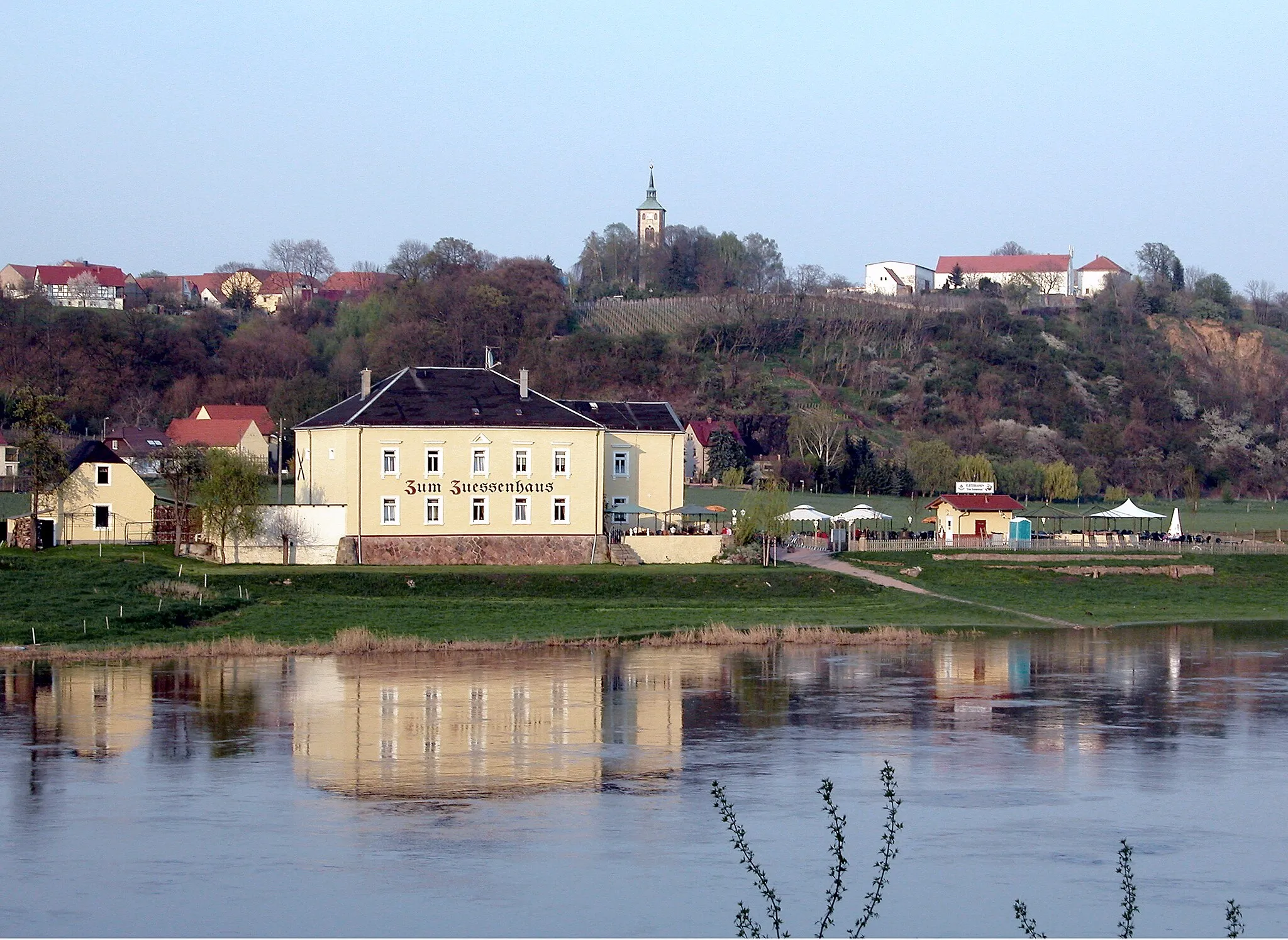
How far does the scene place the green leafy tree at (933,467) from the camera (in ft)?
329

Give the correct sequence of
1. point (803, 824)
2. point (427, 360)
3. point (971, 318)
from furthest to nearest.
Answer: point (971, 318) < point (427, 360) < point (803, 824)

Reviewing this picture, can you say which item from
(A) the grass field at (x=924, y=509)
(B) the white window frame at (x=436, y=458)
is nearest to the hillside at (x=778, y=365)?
(A) the grass field at (x=924, y=509)

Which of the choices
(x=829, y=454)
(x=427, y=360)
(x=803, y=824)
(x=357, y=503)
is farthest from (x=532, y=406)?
(x=427, y=360)

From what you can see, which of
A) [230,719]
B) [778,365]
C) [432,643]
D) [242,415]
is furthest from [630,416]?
[778,365]

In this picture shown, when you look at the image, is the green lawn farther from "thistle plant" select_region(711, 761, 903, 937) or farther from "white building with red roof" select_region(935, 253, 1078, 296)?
"white building with red roof" select_region(935, 253, 1078, 296)

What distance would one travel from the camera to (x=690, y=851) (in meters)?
19.6

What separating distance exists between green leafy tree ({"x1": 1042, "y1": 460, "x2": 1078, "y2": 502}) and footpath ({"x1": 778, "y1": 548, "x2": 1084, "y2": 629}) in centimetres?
4738

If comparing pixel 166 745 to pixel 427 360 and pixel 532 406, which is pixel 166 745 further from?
pixel 427 360

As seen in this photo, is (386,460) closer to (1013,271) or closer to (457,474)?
(457,474)

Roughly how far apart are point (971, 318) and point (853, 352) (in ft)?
55.0

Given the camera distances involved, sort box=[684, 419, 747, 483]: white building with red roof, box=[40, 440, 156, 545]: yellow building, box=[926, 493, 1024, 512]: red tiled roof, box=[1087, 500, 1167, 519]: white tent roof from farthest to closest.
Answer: box=[684, 419, 747, 483]: white building with red roof < box=[1087, 500, 1167, 519]: white tent roof < box=[926, 493, 1024, 512]: red tiled roof < box=[40, 440, 156, 545]: yellow building

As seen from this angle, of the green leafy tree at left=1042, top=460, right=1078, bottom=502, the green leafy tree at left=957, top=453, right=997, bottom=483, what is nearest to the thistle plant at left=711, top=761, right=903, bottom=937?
the green leafy tree at left=957, top=453, right=997, bottom=483

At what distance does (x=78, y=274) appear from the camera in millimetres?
162875

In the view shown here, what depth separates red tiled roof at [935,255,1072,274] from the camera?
184 m
